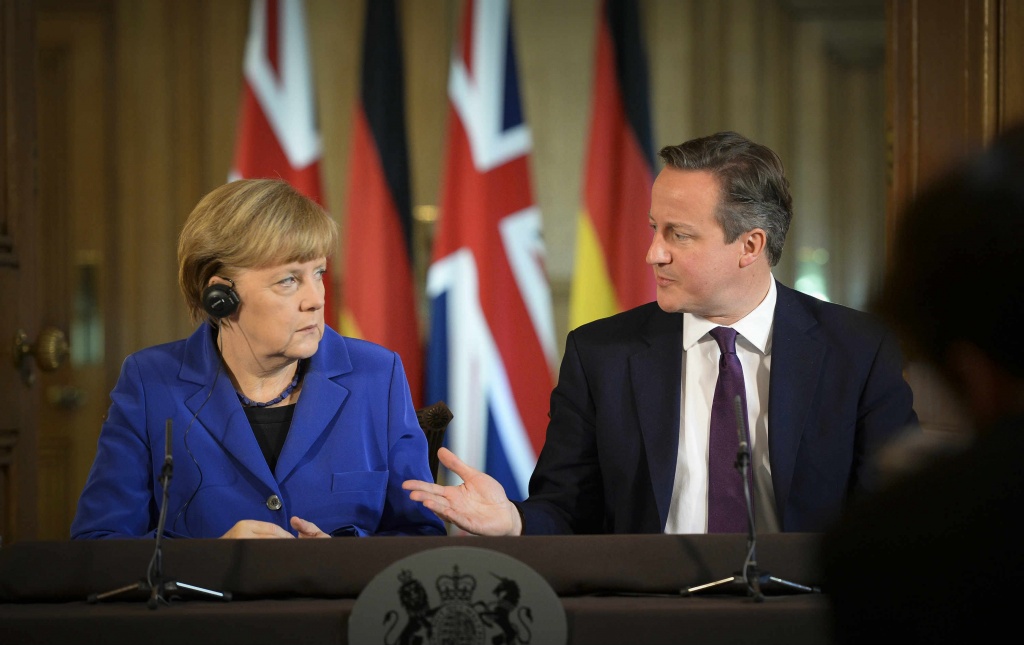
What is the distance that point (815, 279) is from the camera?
164 inches

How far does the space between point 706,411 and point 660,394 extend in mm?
99

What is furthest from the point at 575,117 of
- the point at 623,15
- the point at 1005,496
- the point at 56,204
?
the point at 1005,496

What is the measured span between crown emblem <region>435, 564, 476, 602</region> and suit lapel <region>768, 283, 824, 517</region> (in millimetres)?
968

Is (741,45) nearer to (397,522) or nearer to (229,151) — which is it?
(229,151)

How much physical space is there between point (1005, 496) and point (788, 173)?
148 inches

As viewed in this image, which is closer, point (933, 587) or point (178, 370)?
point (933, 587)

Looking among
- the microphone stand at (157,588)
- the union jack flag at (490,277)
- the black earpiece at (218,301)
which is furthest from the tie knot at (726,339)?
the union jack flag at (490,277)

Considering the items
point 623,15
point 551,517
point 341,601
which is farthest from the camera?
point 623,15

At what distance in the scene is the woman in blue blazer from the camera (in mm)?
1938

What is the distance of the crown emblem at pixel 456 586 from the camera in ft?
3.86

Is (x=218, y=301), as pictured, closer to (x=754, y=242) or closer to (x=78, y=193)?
(x=754, y=242)

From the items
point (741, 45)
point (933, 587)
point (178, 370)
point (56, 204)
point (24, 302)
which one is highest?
point (741, 45)

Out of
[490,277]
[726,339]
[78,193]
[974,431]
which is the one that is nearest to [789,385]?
[726,339]

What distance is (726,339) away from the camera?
212cm
